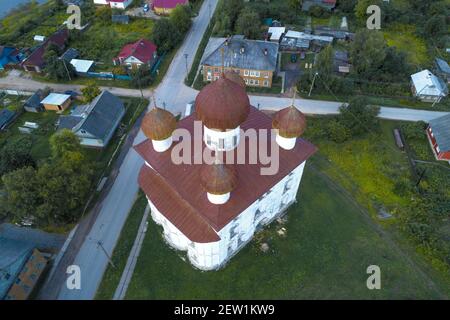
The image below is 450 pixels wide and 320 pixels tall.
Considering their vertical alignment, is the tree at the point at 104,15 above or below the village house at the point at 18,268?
Answer: above

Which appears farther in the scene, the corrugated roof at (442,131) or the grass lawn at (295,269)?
the corrugated roof at (442,131)

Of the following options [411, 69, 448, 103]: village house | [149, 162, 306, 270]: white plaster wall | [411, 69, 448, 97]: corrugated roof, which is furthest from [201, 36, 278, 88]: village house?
[149, 162, 306, 270]: white plaster wall

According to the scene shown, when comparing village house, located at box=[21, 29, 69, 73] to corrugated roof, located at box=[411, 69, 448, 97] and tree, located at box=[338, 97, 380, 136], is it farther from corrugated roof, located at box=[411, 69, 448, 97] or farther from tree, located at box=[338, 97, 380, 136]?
corrugated roof, located at box=[411, 69, 448, 97]

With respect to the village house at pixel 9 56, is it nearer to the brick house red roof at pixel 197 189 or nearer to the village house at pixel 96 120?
the village house at pixel 96 120

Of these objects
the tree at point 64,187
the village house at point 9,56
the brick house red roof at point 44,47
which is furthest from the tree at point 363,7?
the village house at point 9,56
